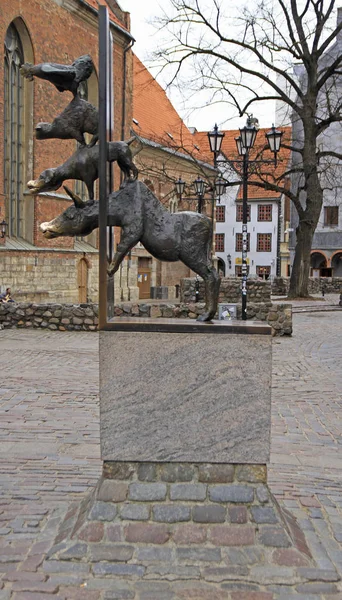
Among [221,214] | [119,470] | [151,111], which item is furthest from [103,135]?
[221,214]

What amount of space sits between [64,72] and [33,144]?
2408 centimetres

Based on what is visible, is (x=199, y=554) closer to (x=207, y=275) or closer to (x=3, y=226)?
(x=207, y=275)

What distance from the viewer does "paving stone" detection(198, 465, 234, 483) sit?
4.16m

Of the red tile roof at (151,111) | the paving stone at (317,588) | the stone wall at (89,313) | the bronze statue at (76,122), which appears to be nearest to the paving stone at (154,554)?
the paving stone at (317,588)

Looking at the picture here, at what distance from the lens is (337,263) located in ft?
168

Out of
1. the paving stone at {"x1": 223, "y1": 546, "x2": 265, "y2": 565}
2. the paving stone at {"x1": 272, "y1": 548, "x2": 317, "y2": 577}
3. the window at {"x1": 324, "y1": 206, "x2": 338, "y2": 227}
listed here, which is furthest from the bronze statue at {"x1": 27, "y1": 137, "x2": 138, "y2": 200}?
the window at {"x1": 324, "y1": 206, "x2": 338, "y2": 227}

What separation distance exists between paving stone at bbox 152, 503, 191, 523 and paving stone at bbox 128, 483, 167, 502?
6cm

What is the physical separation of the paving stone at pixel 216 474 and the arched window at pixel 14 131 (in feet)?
79.2

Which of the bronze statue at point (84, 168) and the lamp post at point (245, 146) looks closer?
the bronze statue at point (84, 168)

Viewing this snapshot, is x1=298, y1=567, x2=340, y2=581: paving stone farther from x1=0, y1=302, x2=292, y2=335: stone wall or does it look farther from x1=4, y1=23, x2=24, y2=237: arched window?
x1=4, y1=23, x2=24, y2=237: arched window

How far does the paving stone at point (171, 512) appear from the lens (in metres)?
4.06

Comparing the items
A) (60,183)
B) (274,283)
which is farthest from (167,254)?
(274,283)

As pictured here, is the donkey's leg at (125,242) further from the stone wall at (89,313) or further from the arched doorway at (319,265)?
the arched doorway at (319,265)

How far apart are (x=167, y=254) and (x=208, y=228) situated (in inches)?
14.7
